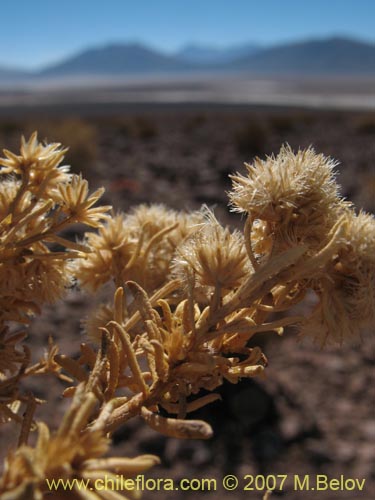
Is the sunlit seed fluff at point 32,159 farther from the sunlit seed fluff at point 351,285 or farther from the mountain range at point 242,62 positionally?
the mountain range at point 242,62

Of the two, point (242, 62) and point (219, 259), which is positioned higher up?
point (242, 62)

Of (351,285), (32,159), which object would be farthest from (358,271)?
(32,159)

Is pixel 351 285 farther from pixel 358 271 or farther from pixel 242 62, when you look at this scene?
pixel 242 62

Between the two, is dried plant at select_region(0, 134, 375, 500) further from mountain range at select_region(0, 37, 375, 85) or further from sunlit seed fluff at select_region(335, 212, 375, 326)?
mountain range at select_region(0, 37, 375, 85)

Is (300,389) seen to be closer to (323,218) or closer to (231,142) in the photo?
(323,218)

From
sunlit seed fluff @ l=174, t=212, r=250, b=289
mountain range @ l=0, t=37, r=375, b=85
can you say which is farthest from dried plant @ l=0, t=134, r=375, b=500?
mountain range @ l=0, t=37, r=375, b=85

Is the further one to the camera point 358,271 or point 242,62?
point 242,62

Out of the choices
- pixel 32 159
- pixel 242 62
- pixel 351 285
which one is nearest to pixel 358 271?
pixel 351 285
